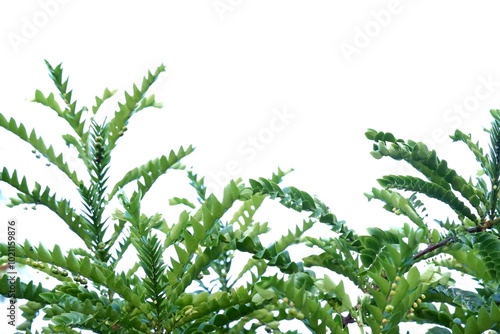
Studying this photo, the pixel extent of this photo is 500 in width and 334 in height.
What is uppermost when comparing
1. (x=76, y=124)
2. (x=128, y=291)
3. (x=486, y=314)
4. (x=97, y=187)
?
(x=76, y=124)

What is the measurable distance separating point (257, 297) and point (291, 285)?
14cm

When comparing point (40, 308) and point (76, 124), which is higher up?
point (76, 124)

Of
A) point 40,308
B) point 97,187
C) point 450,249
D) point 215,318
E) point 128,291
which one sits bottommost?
point 450,249

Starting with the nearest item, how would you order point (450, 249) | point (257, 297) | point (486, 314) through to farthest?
point (486, 314), point (257, 297), point (450, 249)

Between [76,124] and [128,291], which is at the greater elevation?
[76,124]

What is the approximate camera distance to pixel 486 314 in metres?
1.10

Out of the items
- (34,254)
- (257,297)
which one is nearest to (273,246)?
(257,297)

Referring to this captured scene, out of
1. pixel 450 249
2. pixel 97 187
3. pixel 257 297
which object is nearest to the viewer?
pixel 257 297

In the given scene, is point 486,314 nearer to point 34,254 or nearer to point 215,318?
point 215,318

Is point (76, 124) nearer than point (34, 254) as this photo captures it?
No

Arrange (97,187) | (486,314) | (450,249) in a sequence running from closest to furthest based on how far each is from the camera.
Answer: (486,314) → (450,249) → (97,187)

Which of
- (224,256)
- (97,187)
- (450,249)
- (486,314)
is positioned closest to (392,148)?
(450,249)

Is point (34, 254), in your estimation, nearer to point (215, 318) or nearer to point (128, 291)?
point (128, 291)

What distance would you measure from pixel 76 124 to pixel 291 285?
883 millimetres
